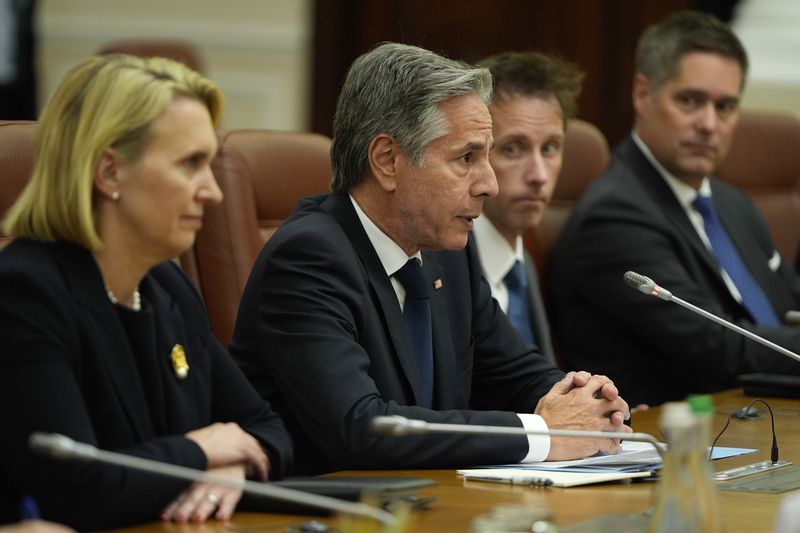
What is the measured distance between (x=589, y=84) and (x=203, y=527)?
480 cm

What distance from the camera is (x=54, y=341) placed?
1.87 metres

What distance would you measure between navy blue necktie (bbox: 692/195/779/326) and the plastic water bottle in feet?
7.90

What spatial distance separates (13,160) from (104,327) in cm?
77

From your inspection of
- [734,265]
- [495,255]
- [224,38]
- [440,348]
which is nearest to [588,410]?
[440,348]

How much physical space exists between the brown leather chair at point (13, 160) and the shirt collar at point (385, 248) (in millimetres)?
628

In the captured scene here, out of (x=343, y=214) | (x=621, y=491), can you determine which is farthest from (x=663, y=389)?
(x=621, y=491)

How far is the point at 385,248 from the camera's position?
260 centimetres

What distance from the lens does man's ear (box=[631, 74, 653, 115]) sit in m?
4.14

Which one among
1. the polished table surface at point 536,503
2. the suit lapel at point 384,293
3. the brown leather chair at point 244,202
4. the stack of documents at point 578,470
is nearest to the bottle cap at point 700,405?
the polished table surface at point 536,503

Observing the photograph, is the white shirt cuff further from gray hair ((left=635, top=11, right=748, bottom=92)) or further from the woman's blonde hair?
gray hair ((left=635, top=11, right=748, bottom=92))

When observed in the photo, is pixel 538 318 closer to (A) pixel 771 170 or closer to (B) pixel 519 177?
(B) pixel 519 177

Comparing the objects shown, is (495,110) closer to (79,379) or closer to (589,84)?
(79,379)

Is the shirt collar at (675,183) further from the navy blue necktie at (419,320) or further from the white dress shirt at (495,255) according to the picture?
the navy blue necktie at (419,320)

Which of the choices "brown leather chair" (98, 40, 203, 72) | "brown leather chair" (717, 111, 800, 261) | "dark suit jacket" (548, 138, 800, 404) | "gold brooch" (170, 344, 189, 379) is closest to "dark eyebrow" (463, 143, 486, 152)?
"gold brooch" (170, 344, 189, 379)
